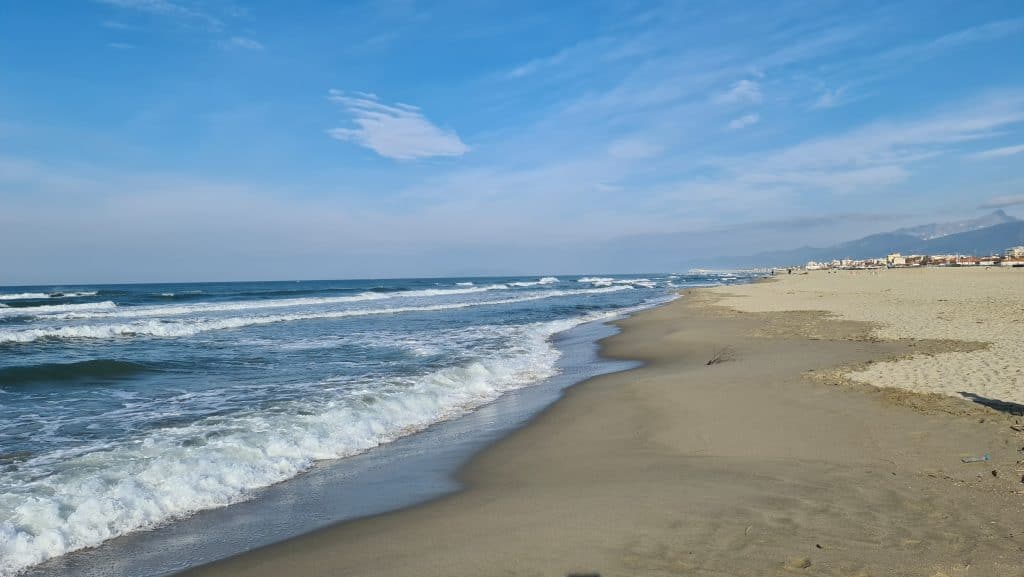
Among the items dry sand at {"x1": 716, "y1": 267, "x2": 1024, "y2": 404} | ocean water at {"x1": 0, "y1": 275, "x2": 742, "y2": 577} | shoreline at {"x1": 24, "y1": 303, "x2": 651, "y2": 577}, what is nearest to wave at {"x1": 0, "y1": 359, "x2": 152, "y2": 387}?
ocean water at {"x1": 0, "y1": 275, "x2": 742, "y2": 577}

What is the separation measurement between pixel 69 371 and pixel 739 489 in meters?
14.2

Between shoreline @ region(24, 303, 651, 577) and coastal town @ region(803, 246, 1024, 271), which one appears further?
coastal town @ region(803, 246, 1024, 271)

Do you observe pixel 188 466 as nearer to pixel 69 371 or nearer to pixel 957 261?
pixel 69 371

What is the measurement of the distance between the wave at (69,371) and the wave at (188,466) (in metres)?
6.30

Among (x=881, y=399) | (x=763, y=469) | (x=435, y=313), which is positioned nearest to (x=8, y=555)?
(x=763, y=469)

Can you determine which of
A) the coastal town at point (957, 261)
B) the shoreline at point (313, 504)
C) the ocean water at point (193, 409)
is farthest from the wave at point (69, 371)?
the coastal town at point (957, 261)

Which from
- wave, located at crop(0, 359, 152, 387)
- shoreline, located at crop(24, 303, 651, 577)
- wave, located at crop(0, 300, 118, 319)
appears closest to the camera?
shoreline, located at crop(24, 303, 651, 577)

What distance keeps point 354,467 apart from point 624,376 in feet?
22.8

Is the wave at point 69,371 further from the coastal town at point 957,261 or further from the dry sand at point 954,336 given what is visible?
the coastal town at point 957,261

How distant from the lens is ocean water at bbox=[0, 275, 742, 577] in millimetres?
5188

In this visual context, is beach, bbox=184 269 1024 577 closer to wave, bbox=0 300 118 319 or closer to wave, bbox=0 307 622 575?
wave, bbox=0 307 622 575

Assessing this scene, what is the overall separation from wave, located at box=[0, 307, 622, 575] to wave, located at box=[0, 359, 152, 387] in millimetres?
6303

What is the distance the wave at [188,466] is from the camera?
4734 millimetres

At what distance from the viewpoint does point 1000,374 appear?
888cm
